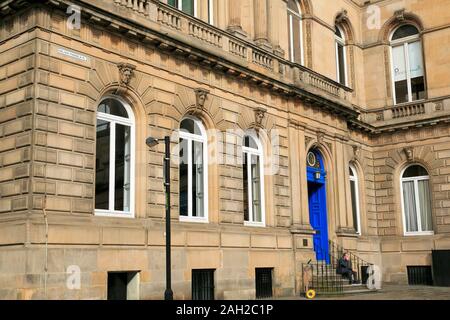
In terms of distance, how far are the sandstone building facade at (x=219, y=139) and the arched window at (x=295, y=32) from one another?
0.11 m

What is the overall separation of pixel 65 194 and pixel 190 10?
9.02m

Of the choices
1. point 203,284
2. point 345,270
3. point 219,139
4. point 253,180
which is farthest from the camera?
point 345,270

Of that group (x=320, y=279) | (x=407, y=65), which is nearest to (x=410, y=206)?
(x=407, y=65)

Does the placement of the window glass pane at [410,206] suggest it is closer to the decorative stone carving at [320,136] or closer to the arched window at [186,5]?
the decorative stone carving at [320,136]

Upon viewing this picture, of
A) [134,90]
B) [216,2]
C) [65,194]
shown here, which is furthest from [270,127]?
[65,194]

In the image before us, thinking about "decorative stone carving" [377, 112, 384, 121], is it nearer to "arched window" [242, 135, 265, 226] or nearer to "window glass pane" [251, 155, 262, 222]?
"arched window" [242, 135, 265, 226]

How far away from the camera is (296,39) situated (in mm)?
25703

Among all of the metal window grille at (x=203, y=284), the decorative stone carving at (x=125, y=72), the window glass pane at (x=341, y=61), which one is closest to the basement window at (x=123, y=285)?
the metal window grille at (x=203, y=284)

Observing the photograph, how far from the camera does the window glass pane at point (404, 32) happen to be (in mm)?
29828

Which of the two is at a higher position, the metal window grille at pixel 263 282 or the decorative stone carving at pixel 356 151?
the decorative stone carving at pixel 356 151

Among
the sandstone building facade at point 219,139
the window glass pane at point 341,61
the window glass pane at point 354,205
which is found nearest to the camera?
the sandstone building facade at point 219,139

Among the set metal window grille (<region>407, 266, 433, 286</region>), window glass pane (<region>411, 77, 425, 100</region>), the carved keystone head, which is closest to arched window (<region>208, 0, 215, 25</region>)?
the carved keystone head

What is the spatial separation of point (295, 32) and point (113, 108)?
1189 cm

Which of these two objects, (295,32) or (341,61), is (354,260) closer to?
(295,32)
